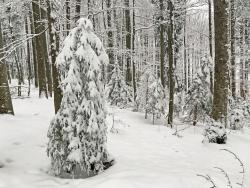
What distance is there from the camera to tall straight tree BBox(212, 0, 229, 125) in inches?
378

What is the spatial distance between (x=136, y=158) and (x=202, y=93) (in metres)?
7.56

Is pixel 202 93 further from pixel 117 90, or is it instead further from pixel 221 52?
pixel 117 90

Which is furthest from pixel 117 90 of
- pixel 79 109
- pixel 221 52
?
pixel 79 109

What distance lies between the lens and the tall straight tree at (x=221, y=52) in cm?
961

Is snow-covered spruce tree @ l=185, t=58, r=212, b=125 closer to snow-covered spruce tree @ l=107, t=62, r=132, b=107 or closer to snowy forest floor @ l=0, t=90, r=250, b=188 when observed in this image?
snowy forest floor @ l=0, t=90, r=250, b=188

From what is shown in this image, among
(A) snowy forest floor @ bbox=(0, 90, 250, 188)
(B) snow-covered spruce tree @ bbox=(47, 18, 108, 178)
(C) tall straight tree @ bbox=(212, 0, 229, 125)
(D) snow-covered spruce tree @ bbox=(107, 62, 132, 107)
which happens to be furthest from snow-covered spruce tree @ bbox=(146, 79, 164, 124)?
(B) snow-covered spruce tree @ bbox=(47, 18, 108, 178)

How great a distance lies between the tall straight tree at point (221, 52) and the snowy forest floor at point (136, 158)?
1439 mm

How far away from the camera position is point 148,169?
648 centimetres

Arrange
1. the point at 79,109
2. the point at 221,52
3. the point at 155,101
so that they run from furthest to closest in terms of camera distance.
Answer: the point at 155,101
the point at 221,52
the point at 79,109

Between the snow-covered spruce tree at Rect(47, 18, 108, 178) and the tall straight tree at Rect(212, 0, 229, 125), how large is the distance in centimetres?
451

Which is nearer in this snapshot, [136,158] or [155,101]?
[136,158]

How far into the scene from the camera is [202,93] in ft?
47.6

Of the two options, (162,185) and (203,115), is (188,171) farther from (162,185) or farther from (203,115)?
(203,115)

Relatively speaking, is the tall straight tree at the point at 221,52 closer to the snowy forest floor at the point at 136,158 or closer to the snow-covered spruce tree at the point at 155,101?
the snowy forest floor at the point at 136,158
